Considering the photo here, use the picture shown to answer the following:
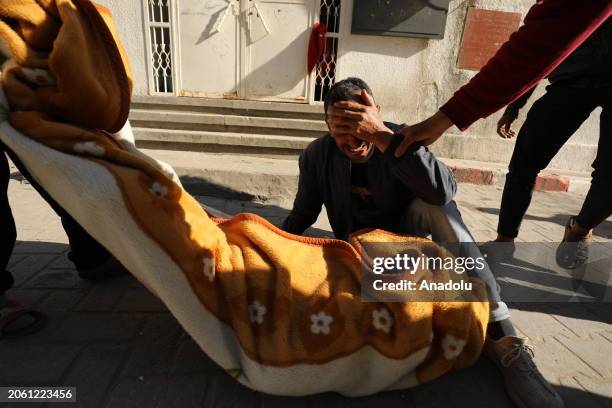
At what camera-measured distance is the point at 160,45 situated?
4707mm

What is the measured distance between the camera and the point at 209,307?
1199mm

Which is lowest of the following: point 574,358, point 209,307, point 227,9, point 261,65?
point 574,358

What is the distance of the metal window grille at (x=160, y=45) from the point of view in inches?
180

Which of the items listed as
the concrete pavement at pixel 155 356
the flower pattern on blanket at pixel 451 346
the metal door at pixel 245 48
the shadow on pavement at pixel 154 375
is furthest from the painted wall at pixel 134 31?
the flower pattern on blanket at pixel 451 346

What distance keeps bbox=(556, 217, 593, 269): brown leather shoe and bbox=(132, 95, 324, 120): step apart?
327 centimetres

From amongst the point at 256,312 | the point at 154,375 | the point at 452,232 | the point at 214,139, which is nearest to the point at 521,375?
the point at 452,232


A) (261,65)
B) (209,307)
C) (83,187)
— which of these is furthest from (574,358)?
(261,65)

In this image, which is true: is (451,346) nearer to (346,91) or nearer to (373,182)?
(373,182)

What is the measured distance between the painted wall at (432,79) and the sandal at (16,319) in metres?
4.34

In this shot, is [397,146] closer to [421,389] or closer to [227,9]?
[421,389]

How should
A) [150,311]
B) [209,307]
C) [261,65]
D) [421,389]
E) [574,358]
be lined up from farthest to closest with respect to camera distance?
1. [261,65]
2. [150,311]
3. [574,358]
4. [421,389]
5. [209,307]

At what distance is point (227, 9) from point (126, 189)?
14.1 feet

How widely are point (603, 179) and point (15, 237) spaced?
314cm

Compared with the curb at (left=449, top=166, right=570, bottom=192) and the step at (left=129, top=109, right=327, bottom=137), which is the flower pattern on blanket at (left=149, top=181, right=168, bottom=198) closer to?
the step at (left=129, top=109, right=327, bottom=137)
